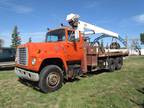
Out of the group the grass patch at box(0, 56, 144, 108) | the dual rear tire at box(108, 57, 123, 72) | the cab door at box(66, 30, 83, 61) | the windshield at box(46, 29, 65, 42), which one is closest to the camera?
the grass patch at box(0, 56, 144, 108)

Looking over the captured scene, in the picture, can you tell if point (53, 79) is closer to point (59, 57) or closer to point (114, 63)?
point (59, 57)

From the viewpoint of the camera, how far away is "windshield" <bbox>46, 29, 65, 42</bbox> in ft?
30.0

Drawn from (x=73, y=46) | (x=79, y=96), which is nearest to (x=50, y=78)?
(x=79, y=96)

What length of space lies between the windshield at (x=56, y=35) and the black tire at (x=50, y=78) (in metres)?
1.69

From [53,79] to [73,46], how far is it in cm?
208

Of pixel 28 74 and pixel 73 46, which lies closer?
pixel 28 74

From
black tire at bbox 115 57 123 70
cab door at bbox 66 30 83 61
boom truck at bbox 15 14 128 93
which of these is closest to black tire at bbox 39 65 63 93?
boom truck at bbox 15 14 128 93

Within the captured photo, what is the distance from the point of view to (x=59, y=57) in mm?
8281

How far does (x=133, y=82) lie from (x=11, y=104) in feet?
19.3

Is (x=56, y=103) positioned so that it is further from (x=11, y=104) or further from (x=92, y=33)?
(x=92, y=33)

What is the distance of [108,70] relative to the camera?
13516 millimetres

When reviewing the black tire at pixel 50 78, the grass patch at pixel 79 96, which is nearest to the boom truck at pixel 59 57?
the black tire at pixel 50 78

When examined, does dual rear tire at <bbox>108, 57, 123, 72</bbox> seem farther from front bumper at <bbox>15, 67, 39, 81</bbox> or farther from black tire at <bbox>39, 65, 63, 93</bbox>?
front bumper at <bbox>15, 67, 39, 81</bbox>

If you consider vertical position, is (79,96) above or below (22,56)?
below
